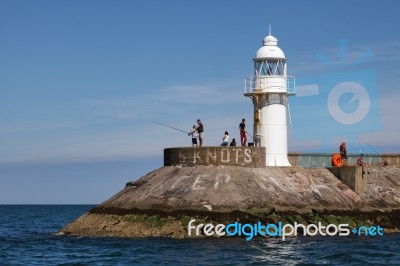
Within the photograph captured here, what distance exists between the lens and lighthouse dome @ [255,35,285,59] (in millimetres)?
43000

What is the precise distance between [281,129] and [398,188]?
746 centimetres

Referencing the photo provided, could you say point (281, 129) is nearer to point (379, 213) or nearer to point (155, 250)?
point (379, 213)

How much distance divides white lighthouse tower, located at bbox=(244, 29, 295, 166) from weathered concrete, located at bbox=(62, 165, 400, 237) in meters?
2.22

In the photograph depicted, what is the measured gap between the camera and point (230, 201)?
35.4 meters

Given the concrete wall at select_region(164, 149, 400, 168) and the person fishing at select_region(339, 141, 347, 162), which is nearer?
the concrete wall at select_region(164, 149, 400, 168)

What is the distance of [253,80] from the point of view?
43.2m

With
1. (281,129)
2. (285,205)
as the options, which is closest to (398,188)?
(281,129)

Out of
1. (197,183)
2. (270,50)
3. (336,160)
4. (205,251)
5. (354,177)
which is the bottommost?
(205,251)

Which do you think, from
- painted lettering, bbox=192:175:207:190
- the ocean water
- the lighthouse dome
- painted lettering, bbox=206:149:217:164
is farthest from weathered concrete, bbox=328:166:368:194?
painted lettering, bbox=192:175:207:190

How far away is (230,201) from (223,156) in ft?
13.2

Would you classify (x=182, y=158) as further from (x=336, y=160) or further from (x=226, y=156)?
(x=336, y=160)

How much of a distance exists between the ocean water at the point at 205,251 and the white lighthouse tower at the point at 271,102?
28.7ft

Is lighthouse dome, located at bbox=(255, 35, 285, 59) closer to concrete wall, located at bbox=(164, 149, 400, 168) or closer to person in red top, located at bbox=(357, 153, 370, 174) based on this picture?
concrete wall, located at bbox=(164, 149, 400, 168)

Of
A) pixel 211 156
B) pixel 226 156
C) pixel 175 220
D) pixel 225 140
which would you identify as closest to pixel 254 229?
pixel 175 220
